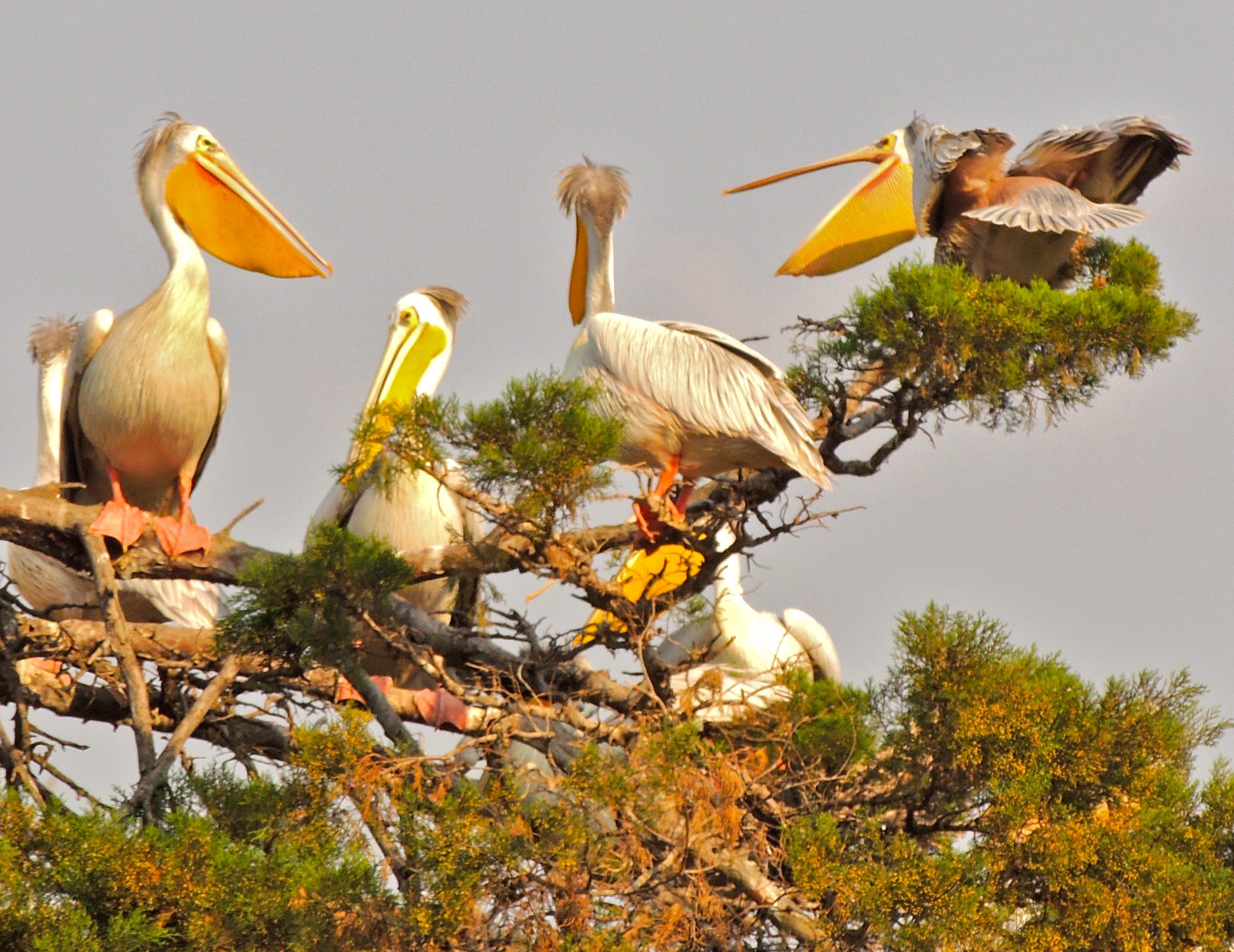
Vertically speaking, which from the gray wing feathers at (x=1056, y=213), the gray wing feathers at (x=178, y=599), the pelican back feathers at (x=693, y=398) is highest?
the gray wing feathers at (x=1056, y=213)

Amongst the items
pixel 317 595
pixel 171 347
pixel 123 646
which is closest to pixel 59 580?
pixel 171 347

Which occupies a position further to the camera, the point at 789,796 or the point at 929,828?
the point at 789,796

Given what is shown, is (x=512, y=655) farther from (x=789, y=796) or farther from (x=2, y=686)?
(x=2, y=686)

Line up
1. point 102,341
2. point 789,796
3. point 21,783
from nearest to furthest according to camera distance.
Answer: point 21,783 < point 789,796 < point 102,341

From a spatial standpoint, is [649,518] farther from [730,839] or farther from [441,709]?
[441,709]

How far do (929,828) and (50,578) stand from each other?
16.0 feet

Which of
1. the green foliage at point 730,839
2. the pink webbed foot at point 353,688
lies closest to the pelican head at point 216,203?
the pink webbed foot at point 353,688

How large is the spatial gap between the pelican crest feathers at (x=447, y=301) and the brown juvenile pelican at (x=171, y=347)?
993mm

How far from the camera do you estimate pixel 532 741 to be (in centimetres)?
518

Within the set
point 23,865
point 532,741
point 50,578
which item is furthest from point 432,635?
point 50,578

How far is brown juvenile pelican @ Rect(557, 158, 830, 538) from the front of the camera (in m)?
5.99

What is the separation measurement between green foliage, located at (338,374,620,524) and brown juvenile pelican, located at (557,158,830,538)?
98 centimetres

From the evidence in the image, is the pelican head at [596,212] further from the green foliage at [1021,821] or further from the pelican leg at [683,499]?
the green foliage at [1021,821]

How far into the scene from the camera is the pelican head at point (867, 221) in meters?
8.12
